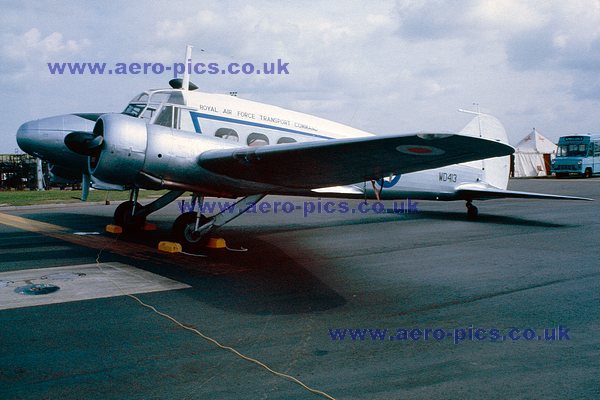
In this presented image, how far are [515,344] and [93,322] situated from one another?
4010mm

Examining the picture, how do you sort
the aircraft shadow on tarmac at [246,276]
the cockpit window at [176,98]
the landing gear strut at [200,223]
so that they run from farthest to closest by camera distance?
1. the landing gear strut at [200,223]
2. the cockpit window at [176,98]
3. the aircraft shadow on tarmac at [246,276]

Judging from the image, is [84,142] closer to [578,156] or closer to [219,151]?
[219,151]

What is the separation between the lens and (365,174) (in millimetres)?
8844

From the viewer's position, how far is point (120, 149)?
8172 mm

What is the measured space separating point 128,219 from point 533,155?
46378 mm

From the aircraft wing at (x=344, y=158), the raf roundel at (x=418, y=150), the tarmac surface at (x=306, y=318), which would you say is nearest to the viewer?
the tarmac surface at (x=306, y=318)

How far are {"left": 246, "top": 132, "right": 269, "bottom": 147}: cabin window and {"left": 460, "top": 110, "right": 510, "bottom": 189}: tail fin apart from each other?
6.85 metres

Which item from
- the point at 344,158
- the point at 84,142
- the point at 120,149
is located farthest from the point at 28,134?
the point at 344,158

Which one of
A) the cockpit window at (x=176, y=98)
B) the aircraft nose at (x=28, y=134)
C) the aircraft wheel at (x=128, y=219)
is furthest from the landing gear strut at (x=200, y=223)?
the aircraft nose at (x=28, y=134)

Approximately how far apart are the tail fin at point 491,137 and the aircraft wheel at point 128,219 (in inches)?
359

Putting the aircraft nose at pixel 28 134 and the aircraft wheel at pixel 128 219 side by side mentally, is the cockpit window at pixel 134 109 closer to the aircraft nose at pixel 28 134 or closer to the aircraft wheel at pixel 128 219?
the aircraft nose at pixel 28 134

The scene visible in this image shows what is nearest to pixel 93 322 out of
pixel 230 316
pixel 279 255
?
pixel 230 316

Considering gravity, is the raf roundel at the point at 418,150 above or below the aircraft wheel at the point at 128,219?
above

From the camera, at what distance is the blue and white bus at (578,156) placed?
40.8 meters
